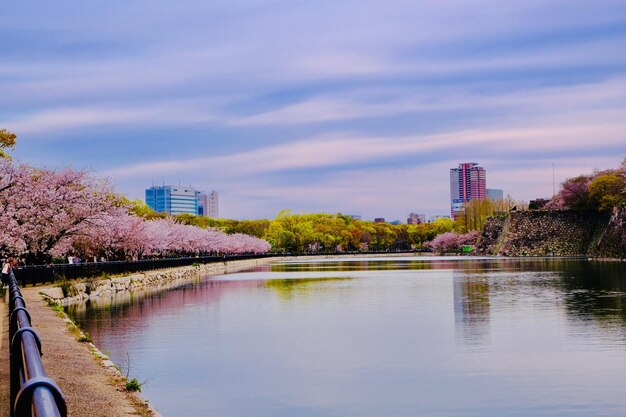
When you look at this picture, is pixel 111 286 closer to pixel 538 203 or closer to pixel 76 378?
pixel 76 378

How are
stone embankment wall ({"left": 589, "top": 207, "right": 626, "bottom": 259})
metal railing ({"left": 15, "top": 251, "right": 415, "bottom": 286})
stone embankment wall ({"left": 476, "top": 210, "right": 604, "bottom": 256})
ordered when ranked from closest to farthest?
metal railing ({"left": 15, "top": 251, "right": 415, "bottom": 286})
stone embankment wall ({"left": 589, "top": 207, "right": 626, "bottom": 259})
stone embankment wall ({"left": 476, "top": 210, "right": 604, "bottom": 256})

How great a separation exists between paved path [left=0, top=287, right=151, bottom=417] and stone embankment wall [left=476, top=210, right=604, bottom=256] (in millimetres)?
110283

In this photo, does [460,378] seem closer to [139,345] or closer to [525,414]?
[525,414]

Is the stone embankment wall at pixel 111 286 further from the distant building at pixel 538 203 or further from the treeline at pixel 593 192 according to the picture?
the distant building at pixel 538 203

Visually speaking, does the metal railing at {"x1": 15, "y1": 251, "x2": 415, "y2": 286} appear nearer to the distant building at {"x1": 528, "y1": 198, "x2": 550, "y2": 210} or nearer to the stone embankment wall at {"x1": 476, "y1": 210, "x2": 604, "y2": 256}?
the stone embankment wall at {"x1": 476, "y1": 210, "x2": 604, "y2": 256}

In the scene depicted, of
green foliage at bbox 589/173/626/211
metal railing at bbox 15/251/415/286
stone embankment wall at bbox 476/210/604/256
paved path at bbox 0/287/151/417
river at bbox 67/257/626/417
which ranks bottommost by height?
river at bbox 67/257/626/417

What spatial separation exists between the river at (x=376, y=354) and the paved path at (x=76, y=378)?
121 centimetres

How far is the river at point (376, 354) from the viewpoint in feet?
46.7

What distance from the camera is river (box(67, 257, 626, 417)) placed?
560 inches

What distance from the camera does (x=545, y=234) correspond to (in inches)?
5094

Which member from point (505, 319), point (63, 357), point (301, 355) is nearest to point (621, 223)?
point (505, 319)

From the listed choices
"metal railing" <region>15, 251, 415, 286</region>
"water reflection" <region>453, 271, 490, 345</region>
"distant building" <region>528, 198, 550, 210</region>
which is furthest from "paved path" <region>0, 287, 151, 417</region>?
"distant building" <region>528, 198, 550, 210</region>

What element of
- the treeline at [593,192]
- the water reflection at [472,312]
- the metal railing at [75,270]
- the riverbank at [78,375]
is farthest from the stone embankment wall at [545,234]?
the riverbank at [78,375]

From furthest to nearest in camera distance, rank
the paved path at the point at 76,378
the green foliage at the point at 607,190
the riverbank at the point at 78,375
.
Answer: the green foliage at the point at 607,190 → the riverbank at the point at 78,375 → the paved path at the point at 76,378
